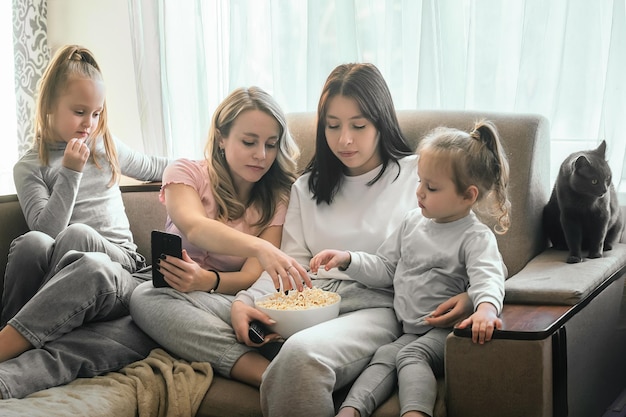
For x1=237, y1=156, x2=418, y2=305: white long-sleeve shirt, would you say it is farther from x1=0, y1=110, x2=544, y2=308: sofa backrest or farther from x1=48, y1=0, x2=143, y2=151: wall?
x1=48, y1=0, x2=143, y2=151: wall

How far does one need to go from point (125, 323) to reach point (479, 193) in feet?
2.99

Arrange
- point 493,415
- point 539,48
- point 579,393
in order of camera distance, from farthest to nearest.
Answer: point 539,48 < point 579,393 < point 493,415

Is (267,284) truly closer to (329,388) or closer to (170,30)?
(329,388)

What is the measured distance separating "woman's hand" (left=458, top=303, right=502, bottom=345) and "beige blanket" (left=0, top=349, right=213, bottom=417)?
60cm

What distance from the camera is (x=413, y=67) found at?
2471 millimetres

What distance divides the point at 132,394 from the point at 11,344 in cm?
32

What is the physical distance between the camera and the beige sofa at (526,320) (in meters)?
1.44

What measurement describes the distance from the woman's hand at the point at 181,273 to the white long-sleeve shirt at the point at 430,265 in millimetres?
385

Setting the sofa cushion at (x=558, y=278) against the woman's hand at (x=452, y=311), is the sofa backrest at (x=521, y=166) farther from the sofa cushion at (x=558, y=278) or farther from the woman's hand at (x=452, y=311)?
the woman's hand at (x=452, y=311)

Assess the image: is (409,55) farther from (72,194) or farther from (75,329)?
(75,329)

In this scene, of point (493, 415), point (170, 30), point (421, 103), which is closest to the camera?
point (493, 415)

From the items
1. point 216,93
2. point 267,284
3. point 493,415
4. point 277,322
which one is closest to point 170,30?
point 216,93

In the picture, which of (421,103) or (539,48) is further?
(421,103)

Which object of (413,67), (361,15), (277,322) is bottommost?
(277,322)
